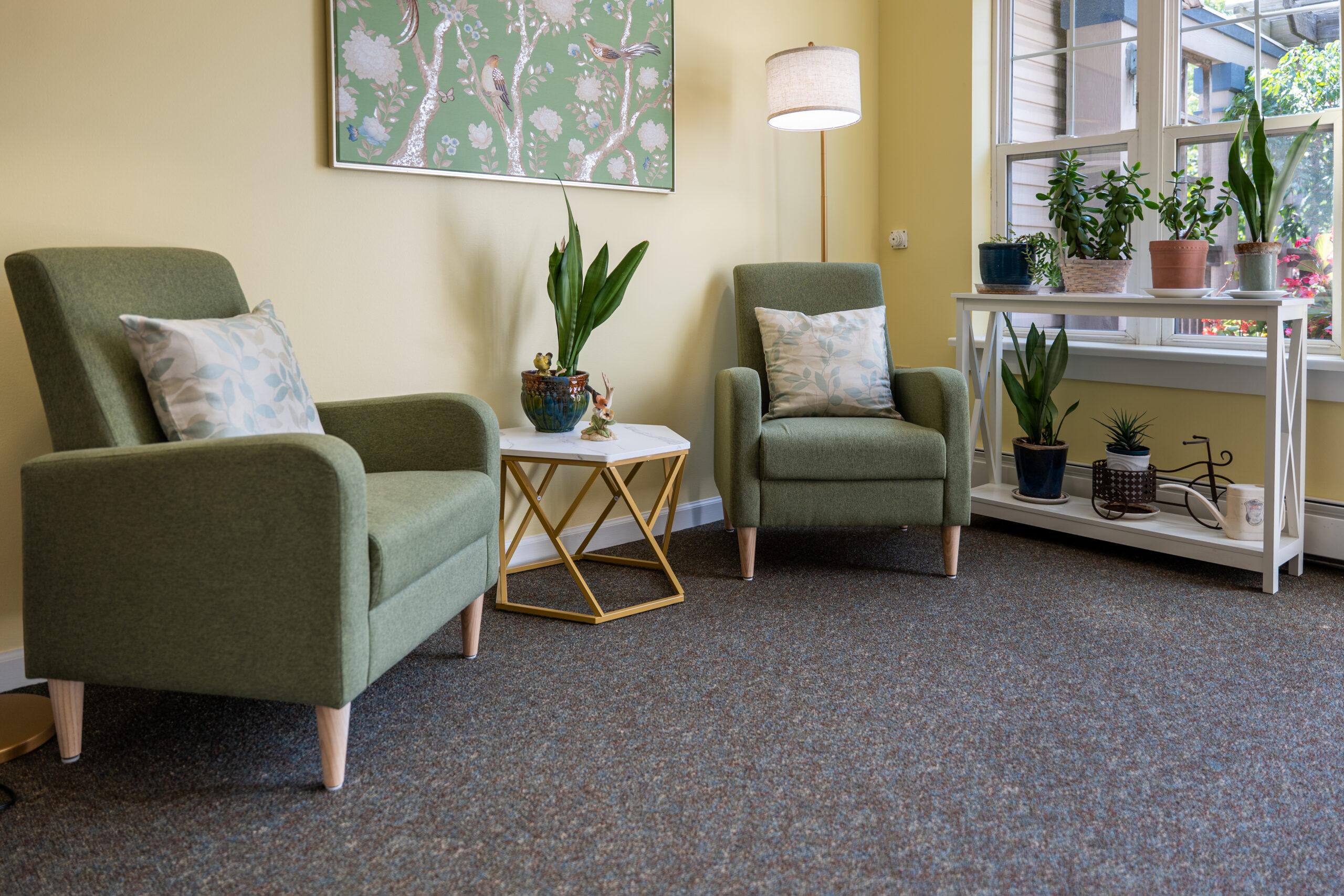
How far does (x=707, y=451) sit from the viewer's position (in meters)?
3.69

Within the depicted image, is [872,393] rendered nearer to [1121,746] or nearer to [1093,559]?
[1093,559]

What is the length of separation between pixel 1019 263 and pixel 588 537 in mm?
1673

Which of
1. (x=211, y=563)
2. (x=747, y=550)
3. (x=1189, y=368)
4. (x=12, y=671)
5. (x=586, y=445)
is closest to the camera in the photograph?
(x=211, y=563)

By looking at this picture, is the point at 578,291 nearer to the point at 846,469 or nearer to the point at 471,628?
the point at 846,469

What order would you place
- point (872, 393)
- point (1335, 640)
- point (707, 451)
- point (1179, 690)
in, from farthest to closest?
point (707, 451) → point (872, 393) → point (1335, 640) → point (1179, 690)

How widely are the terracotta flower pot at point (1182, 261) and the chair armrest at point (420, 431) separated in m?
2.02

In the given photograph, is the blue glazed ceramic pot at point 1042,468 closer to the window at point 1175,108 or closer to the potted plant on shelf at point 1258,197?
the window at point 1175,108

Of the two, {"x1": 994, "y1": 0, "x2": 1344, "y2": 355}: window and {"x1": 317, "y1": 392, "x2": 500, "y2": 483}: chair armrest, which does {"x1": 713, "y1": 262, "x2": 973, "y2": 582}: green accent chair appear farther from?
{"x1": 994, "y1": 0, "x2": 1344, "y2": 355}: window

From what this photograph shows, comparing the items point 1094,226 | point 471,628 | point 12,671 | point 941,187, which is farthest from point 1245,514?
point 12,671

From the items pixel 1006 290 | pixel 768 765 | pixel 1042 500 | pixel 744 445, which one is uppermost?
pixel 1006 290

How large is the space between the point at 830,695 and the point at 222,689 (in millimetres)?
1180

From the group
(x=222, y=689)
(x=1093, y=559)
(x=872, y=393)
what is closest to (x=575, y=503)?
(x=872, y=393)

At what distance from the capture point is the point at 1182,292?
2951 mm

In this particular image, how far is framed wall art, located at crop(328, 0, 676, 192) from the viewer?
2684 mm
